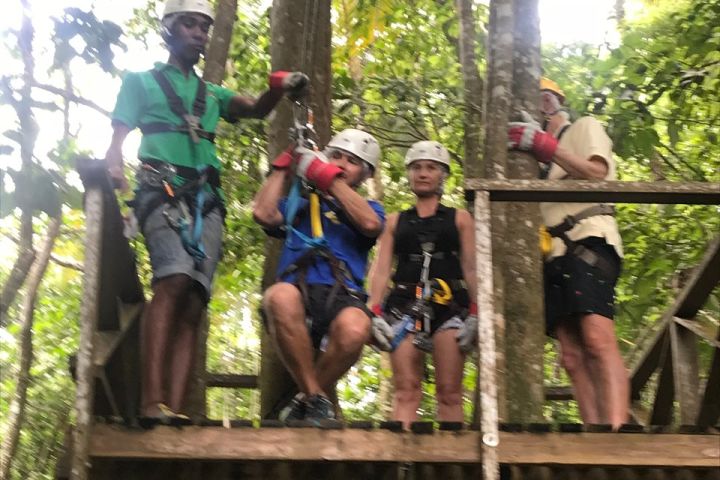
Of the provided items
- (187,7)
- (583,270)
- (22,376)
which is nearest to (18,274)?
(187,7)

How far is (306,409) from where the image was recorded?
3.62m

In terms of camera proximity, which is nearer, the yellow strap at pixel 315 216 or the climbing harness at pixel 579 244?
the yellow strap at pixel 315 216

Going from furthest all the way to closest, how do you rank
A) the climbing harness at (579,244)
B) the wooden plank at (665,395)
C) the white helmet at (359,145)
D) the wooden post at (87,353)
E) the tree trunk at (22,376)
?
the tree trunk at (22,376) → the wooden plank at (665,395) → the climbing harness at (579,244) → the white helmet at (359,145) → the wooden post at (87,353)

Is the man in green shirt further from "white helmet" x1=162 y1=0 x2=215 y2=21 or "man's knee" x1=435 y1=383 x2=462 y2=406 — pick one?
"man's knee" x1=435 y1=383 x2=462 y2=406

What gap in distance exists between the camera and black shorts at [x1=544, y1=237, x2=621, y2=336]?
420 cm

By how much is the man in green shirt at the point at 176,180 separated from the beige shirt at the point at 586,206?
1262mm

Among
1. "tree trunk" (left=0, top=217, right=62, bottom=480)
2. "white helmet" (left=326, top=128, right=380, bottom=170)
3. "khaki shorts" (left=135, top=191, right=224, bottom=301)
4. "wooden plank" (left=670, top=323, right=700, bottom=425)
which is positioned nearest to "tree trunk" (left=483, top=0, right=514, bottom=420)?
"white helmet" (left=326, top=128, right=380, bottom=170)

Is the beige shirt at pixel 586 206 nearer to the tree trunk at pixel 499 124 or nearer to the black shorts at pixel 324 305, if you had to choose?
the tree trunk at pixel 499 124

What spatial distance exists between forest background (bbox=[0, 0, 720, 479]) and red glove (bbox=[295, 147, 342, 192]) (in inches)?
34.4

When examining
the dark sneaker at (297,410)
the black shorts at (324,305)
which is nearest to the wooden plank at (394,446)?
the dark sneaker at (297,410)

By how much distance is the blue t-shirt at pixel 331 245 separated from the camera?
12.8 feet

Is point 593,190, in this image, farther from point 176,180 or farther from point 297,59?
point 297,59

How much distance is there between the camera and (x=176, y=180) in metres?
3.90

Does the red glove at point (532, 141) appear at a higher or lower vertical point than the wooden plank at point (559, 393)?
higher
